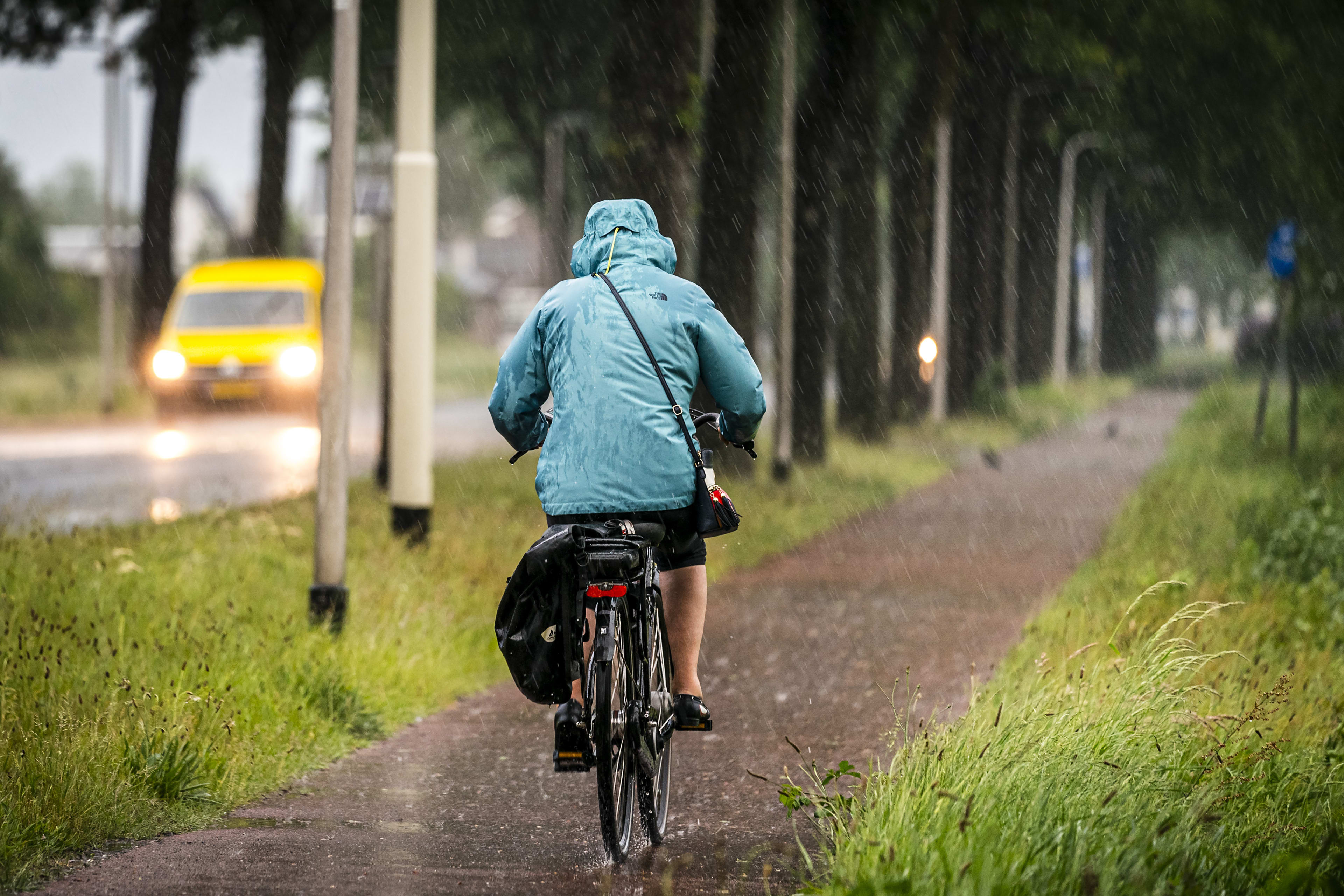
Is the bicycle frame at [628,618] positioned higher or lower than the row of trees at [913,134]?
lower

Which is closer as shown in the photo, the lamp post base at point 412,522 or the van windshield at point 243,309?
the lamp post base at point 412,522

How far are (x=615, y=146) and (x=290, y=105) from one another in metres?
15.3

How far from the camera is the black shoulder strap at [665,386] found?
15.8 feet

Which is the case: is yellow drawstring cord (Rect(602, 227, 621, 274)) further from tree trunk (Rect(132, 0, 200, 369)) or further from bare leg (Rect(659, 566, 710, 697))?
tree trunk (Rect(132, 0, 200, 369))

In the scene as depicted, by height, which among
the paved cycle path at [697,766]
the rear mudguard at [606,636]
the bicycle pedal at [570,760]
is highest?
the rear mudguard at [606,636]

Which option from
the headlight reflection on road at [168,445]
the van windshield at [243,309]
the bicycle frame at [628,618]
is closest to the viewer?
the bicycle frame at [628,618]

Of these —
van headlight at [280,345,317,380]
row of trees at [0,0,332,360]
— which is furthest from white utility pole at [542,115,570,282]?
van headlight at [280,345,317,380]

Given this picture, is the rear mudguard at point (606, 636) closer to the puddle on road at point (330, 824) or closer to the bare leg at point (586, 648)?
the bare leg at point (586, 648)

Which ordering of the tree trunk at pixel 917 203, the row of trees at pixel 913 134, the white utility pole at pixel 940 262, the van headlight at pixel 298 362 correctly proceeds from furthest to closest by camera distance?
the white utility pole at pixel 940 262
the tree trunk at pixel 917 203
the van headlight at pixel 298 362
the row of trees at pixel 913 134

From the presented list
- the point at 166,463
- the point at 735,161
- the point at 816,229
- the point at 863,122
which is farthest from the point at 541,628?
the point at 863,122

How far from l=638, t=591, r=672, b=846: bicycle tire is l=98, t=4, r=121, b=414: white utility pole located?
884 inches

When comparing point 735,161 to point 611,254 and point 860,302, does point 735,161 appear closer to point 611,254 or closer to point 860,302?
point 860,302

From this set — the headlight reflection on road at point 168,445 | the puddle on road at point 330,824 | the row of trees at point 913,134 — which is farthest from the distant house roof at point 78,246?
the puddle on road at point 330,824

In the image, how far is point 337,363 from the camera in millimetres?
7629
